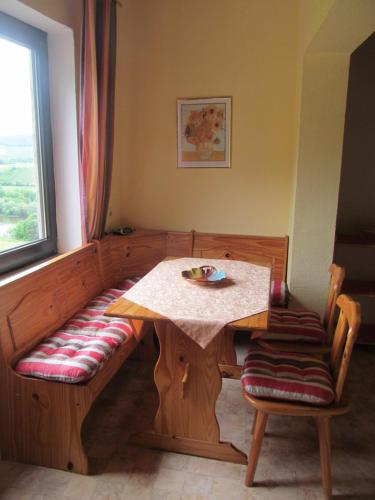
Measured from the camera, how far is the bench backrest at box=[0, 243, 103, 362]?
182cm

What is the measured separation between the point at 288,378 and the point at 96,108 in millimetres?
1981

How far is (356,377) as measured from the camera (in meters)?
2.64

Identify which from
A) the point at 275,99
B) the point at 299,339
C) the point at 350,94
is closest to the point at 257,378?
the point at 299,339

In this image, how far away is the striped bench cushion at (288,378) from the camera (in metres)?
1.61

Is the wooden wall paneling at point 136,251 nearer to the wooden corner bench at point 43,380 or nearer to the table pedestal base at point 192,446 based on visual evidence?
the wooden corner bench at point 43,380

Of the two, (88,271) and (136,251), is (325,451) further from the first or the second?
(136,251)

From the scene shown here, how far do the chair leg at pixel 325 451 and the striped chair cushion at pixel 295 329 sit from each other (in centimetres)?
52

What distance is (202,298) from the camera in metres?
1.90

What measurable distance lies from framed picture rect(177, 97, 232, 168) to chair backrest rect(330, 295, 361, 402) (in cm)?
176

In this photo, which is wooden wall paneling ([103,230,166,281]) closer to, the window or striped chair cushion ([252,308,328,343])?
the window

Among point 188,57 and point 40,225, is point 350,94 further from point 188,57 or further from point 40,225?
point 40,225

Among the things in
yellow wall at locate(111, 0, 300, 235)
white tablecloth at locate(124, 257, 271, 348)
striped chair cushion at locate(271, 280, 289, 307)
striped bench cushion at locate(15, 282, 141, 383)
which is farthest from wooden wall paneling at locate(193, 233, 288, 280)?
striped bench cushion at locate(15, 282, 141, 383)

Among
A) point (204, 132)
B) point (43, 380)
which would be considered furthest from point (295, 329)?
point (204, 132)

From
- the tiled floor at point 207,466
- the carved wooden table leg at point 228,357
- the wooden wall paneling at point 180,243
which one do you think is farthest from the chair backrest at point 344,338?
the wooden wall paneling at point 180,243
